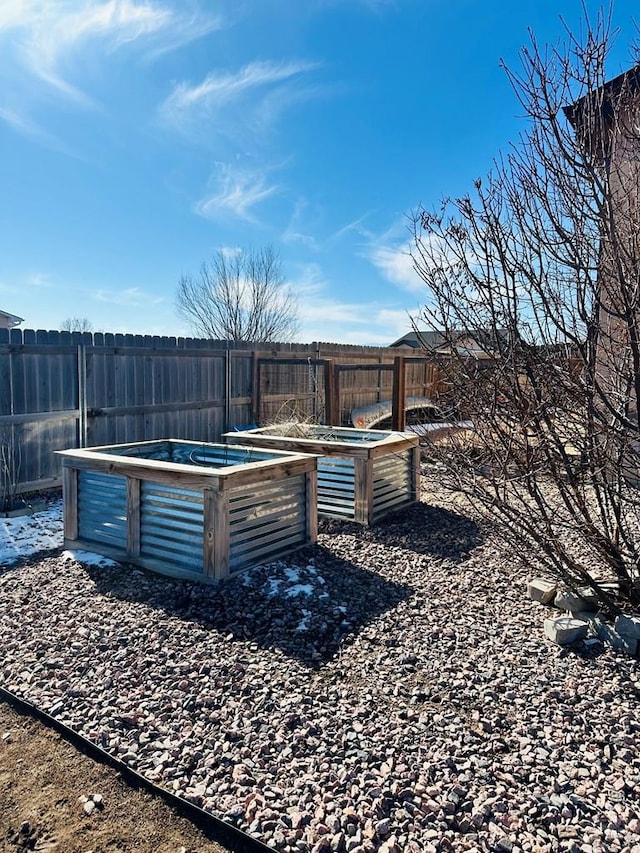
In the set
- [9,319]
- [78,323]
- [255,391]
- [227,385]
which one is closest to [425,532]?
[227,385]

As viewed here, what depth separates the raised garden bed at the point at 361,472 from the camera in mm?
4852

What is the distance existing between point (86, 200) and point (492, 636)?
9.85m

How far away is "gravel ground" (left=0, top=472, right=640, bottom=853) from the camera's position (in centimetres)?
167

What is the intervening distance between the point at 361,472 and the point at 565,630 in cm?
239

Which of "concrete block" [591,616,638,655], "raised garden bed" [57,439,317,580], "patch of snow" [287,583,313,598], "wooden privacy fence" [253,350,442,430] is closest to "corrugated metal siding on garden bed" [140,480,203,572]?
"raised garden bed" [57,439,317,580]

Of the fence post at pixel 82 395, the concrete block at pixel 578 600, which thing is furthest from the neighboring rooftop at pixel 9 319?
the concrete block at pixel 578 600

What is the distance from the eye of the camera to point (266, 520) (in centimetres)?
375

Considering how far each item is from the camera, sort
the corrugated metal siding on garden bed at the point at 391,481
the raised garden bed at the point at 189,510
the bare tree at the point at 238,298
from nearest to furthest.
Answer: the raised garden bed at the point at 189,510, the corrugated metal siding on garden bed at the point at 391,481, the bare tree at the point at 238,298

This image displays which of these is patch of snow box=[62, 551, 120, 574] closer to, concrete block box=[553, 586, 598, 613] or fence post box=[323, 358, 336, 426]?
concrete block box=[553, 586, 598, 613]

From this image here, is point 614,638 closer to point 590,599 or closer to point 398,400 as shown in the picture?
point 590,599

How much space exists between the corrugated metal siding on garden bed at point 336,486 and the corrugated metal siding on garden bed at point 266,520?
92 cm

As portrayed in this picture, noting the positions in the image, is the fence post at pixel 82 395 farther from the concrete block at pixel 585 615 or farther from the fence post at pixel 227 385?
the concrete block at pixel 585 615

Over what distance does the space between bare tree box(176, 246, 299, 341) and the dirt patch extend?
51.7 feet

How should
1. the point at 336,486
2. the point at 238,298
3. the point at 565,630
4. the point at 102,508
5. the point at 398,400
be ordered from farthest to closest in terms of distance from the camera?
the point at 238,298 < the point at 398,400 < the point at 336,486 < the point at 102,508 < the point at 565,630
